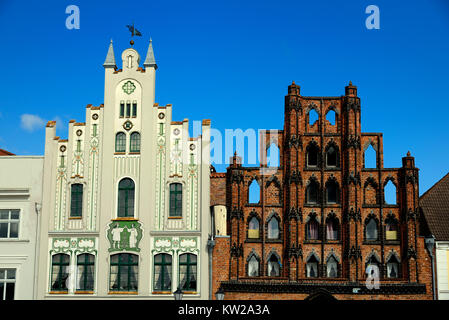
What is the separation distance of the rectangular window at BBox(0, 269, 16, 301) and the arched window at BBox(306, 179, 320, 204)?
56.5ft

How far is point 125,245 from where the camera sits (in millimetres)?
37469

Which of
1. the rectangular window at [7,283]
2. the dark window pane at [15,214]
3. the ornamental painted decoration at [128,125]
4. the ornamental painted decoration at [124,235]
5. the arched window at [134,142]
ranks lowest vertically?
the rectangular window at [7,283]

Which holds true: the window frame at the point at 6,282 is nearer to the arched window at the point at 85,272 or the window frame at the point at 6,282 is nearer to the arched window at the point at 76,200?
the arched window at the point at 85,272

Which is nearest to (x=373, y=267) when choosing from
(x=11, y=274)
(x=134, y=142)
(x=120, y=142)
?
(x=134, y=142)

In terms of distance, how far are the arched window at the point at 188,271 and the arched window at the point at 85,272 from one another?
16.4ft

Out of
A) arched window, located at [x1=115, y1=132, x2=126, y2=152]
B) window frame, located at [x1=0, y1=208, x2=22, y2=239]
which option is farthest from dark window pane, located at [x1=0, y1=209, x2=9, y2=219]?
arched window, located at [x1=115, y1=132, x2=126, y2=152]

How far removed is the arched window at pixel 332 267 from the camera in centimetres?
3709

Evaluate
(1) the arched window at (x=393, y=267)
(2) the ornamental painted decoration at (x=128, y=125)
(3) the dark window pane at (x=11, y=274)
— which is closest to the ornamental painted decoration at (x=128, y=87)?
(2) the ornamental painted decoration at (x=128, y=125)

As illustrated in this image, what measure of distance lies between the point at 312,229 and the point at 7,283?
17482mm

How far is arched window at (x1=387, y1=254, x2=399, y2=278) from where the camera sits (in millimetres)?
37031

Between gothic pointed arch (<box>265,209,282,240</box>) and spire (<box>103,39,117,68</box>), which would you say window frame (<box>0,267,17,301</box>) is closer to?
spire (<box>103,39,117,68</box>)

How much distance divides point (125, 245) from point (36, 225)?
530cm
